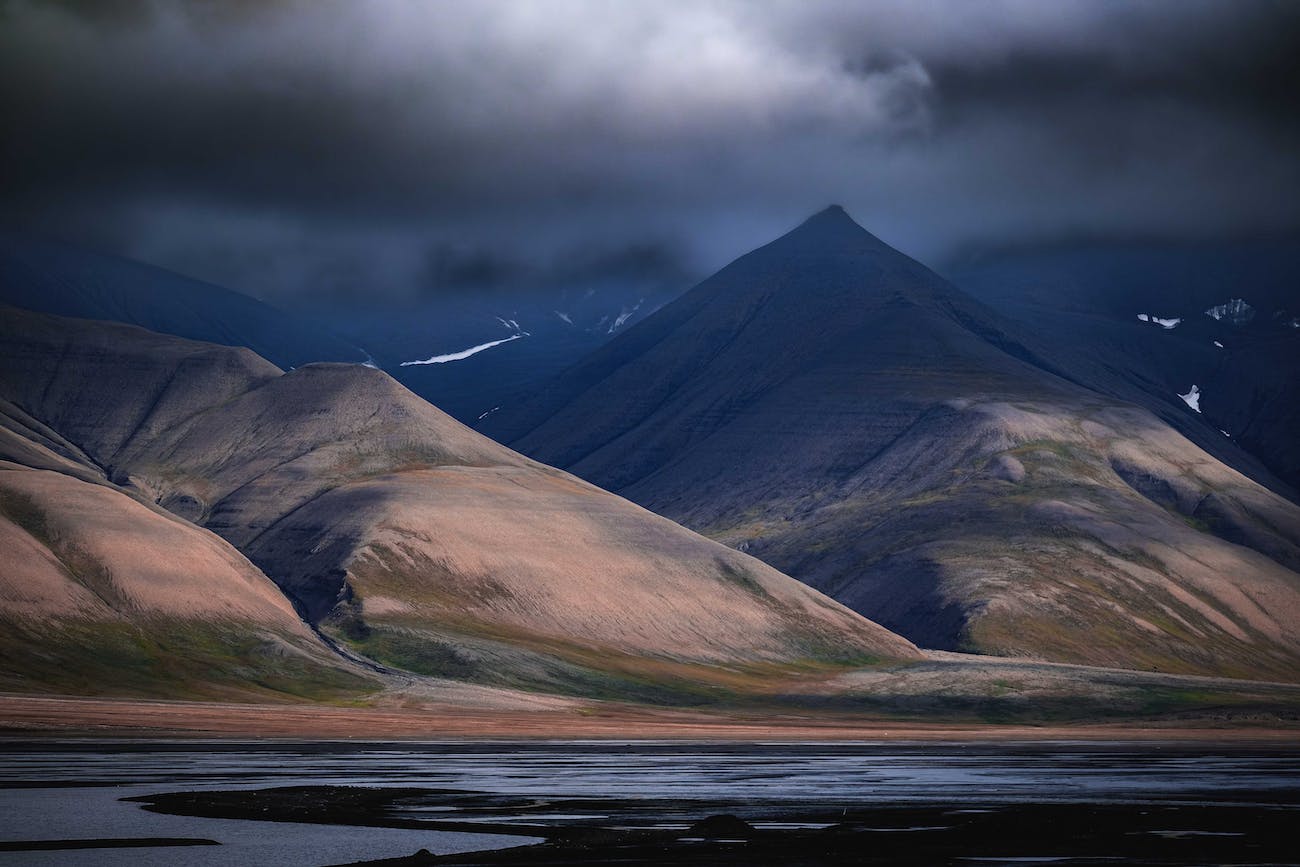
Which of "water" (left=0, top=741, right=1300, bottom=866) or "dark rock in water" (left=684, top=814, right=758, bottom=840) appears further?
"dark rock in water" (left=684, top=814, right=758, bottom=840)

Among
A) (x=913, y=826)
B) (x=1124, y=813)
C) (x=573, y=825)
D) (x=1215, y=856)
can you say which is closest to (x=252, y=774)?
(x=573, y=825)

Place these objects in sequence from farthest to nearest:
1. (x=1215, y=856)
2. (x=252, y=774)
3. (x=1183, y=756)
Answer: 1. (x=1183, y=756)
2. (x=252, y=774)
3. (x=1215, y=856)

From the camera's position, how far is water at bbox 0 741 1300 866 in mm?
73312

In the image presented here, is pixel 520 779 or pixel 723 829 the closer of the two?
pixel 723 829

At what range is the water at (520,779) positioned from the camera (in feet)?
241

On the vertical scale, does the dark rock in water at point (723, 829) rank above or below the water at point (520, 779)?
above

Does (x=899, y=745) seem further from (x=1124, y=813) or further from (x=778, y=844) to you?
(x=778, y=844)

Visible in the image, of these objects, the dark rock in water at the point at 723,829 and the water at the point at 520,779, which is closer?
the water at the point at 520,779

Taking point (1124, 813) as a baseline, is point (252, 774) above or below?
below

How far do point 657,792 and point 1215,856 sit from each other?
40.6 metres

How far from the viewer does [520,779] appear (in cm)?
11119

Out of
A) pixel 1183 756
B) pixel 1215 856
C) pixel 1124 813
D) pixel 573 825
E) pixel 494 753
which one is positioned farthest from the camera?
pixel 1183 756

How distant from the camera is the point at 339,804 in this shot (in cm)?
8888

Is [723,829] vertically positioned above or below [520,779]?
above
